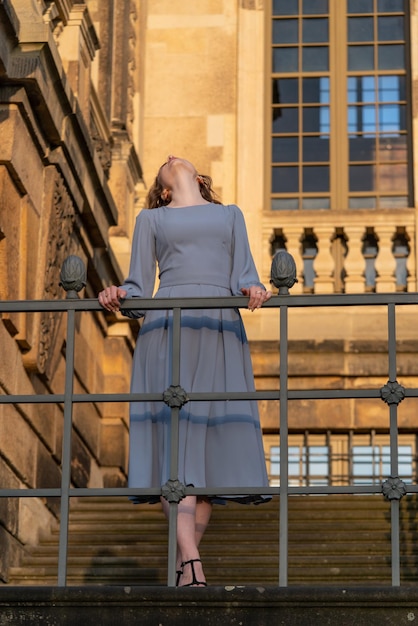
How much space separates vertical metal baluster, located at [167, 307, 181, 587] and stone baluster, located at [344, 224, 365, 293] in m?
9.98

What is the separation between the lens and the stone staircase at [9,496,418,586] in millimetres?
9656

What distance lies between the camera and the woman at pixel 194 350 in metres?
6.79

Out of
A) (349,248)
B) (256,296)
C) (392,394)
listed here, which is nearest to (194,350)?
(256,296)

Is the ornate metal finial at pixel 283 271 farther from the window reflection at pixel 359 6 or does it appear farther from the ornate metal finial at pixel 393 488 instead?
the window reflection at pixel 359 6

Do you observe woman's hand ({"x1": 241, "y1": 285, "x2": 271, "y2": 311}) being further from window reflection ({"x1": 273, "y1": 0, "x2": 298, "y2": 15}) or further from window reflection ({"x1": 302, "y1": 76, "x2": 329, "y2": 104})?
window reflection ({"x1": 273, "y1": 0, "x2": 298, "y2": 15})

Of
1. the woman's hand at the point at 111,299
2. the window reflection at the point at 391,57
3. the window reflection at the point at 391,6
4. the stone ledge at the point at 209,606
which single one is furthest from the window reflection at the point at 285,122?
the stone ledge at the point at 209,606

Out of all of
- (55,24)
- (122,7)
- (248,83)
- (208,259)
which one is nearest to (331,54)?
(248,83)

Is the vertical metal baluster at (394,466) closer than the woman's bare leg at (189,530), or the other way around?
the vertical metal baluster at (394,466)

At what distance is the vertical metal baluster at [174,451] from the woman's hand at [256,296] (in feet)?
0.90

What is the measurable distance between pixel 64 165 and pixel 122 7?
206 inches

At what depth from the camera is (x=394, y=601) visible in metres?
5.89

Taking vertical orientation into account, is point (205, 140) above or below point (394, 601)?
above

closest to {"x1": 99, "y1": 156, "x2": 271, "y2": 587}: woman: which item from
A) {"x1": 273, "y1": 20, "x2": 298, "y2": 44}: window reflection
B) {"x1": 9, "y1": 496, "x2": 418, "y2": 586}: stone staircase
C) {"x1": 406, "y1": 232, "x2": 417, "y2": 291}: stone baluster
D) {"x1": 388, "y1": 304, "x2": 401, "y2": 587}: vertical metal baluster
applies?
{"x1": 388, "y1": 304, "x2": 401, "y2": 587}: vertical metal baluster

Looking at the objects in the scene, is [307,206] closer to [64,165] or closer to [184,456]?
[64,165]
